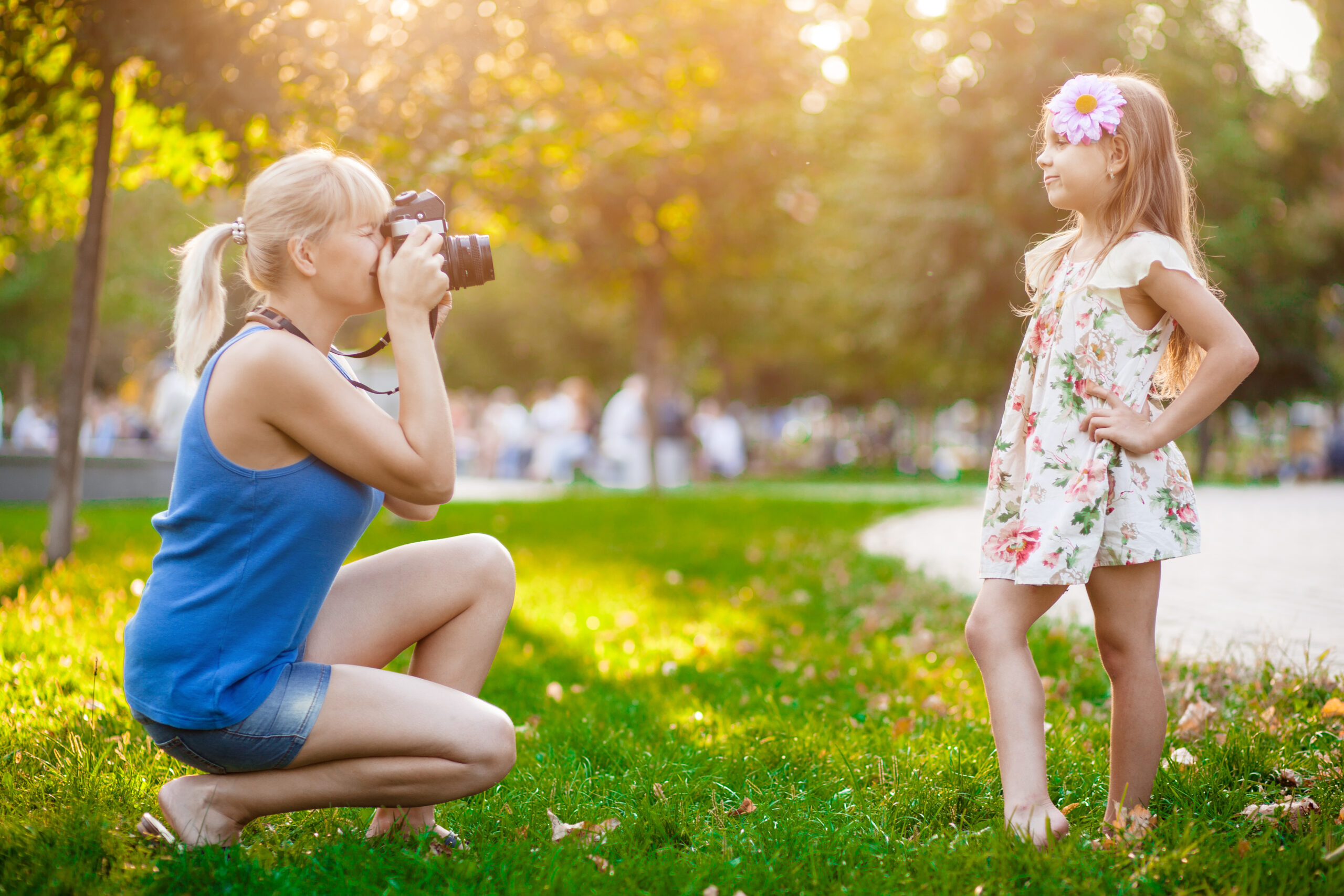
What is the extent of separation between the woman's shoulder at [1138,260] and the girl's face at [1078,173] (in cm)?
15

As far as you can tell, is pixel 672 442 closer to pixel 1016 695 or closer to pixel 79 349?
pixel 79 349

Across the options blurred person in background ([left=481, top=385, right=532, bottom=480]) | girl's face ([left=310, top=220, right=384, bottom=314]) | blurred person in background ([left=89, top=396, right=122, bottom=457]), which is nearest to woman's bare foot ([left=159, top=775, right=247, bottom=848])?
girl's face ([left=310, top=220, right=384, bottom=314])

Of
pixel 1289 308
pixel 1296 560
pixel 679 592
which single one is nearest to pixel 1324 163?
pixel 1289 308

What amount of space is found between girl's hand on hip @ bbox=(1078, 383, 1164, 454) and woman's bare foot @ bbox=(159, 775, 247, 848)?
7.16 feet

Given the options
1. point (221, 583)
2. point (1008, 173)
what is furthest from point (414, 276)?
point (1008, 173)

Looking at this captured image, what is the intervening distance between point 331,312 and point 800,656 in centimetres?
312

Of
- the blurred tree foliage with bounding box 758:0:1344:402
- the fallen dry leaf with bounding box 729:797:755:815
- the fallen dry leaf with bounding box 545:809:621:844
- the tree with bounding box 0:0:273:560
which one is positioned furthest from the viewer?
the blurred tree foliage with bounding box 758:0:1344:402

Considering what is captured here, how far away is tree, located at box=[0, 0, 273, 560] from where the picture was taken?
5.67 metres

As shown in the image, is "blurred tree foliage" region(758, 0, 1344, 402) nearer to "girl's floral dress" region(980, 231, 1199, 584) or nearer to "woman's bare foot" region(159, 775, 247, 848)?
"girl's floral dress" region(980, 231, 1199, 584)

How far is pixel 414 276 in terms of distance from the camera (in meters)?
2.38

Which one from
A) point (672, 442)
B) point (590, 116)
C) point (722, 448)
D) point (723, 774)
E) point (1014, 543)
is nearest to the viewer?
point (1014, 543)

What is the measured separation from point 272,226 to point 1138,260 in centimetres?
200

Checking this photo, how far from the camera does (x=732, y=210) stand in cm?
1360

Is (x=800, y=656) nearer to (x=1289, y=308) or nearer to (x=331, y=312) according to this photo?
(x=331, y=312)
